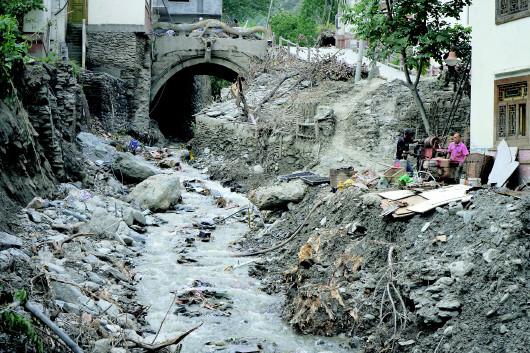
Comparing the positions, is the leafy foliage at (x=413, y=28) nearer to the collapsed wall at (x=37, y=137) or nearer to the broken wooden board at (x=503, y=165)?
the broken wooden board at (x=503, y=165)

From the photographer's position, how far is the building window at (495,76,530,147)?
11148mm

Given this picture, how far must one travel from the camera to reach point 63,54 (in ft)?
73.5

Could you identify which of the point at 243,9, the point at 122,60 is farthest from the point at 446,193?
the point at 243,9

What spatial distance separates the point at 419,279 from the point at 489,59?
548 cm

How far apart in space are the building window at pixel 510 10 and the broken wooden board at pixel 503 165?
7.19 ft

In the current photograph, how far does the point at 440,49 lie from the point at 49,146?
361 inches

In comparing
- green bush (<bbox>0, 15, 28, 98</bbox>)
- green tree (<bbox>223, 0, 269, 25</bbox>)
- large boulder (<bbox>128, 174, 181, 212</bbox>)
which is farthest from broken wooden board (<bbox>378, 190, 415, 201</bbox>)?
green tree (<bbox>223, 0, 269, 25</bbox>)

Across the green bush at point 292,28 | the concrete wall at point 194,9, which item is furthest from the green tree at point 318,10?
the concrete wall at point 194,9

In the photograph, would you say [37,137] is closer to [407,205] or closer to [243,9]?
[407,205]

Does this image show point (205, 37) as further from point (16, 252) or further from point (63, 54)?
point (16, 252)

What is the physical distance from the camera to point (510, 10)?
11.5 metres

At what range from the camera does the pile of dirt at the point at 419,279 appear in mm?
7332

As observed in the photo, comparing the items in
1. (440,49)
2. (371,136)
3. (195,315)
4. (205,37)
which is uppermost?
(205,37)

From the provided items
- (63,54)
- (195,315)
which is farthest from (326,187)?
(63,54)
